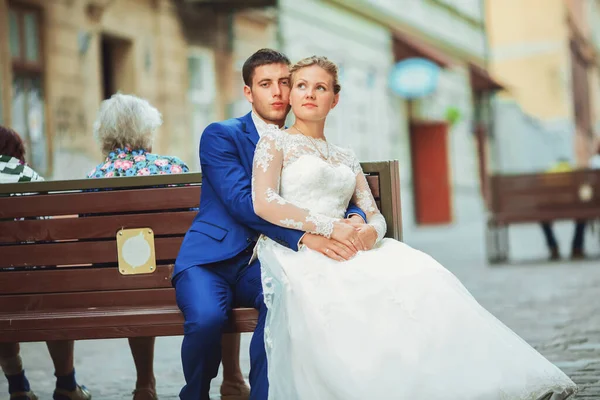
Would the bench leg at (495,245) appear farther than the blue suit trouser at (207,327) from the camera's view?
Yes

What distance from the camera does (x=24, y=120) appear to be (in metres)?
13.8

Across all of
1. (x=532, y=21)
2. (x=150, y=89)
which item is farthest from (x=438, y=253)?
(x=532, y=21)

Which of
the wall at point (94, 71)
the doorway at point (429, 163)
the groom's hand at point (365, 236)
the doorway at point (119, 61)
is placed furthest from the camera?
the doorway at point (429, 163)

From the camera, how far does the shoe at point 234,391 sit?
19.0 feet

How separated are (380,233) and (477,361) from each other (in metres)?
0.86

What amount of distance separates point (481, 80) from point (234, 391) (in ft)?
94.1

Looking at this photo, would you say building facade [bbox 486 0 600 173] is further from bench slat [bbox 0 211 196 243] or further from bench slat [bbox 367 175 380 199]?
bench slat [bbox 0 211 196 243]

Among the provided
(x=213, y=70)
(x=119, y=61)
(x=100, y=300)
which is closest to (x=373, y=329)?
(x=100, y=300)

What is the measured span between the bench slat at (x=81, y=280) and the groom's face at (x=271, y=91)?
86cm

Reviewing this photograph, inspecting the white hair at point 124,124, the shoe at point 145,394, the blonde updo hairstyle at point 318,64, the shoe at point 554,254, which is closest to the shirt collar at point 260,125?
the blonde updo hairstyle at point 318,64

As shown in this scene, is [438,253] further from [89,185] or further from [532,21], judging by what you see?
[532,21]

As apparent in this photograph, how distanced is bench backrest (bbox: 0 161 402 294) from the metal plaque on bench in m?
0.02

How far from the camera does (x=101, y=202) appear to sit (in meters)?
5.27

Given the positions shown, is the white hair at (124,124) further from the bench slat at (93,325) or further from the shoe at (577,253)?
the shoe at (577,253)
